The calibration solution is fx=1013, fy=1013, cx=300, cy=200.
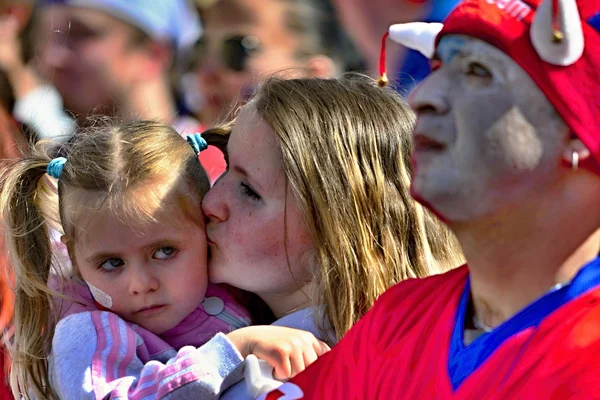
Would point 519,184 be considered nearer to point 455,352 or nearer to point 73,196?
point 455,352

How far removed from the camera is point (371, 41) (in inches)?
173

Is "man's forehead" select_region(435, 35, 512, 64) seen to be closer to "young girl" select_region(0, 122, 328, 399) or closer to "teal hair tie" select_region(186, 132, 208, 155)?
"young girl" select_region(0, 122, 328, 399)

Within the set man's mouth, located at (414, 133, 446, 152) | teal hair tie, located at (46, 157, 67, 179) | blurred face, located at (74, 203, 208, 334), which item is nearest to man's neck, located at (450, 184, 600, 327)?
man's mouth, located at (414, 133, 446, 152)

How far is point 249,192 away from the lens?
2129 millimetres

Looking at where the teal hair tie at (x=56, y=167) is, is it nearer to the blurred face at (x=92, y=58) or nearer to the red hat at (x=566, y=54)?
the red hat at (x=566, y=54)

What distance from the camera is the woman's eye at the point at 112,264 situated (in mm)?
2213

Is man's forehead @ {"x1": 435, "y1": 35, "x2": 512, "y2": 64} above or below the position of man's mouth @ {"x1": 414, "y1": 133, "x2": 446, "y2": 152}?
above

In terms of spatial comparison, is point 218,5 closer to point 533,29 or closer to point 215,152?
point 215,152

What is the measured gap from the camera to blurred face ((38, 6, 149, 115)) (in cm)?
454

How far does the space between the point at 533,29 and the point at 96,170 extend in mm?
1212

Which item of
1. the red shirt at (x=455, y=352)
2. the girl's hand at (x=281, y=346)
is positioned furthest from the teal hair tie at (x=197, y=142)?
the red shirt at (x=455, y=352)

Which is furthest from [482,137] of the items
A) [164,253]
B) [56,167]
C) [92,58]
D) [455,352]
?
[92,58]

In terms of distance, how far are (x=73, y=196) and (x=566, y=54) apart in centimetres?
130

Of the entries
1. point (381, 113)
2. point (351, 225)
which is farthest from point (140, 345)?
point (381, 113)
